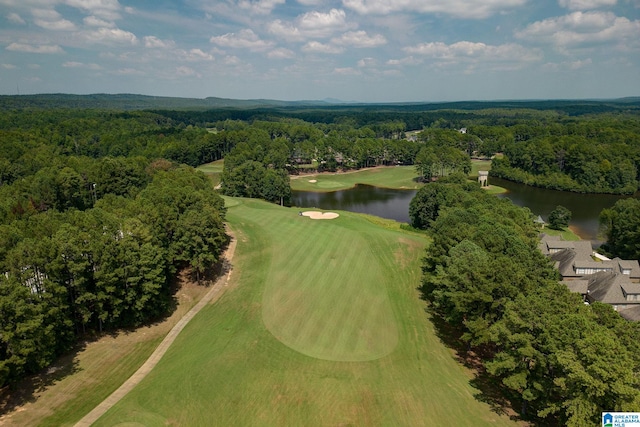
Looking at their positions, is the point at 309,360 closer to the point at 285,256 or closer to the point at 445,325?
the point at 445,325

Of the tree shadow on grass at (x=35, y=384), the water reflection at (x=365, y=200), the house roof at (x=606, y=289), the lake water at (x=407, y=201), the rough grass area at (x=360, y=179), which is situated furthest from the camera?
the rough grass area at (x=360, y=179)

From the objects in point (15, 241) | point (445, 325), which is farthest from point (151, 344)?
point (445, 325)

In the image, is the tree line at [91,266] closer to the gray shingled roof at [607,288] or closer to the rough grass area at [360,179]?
the gray shingled roof at [607,288]

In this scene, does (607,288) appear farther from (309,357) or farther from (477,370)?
(309,357)

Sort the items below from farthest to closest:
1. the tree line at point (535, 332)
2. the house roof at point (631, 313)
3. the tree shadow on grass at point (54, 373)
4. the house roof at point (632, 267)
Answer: the house roof at point (632, 267), the house roof at point (631, 313), the tree shadow on grass at point (54, 373), the tree line at point (535, 332)

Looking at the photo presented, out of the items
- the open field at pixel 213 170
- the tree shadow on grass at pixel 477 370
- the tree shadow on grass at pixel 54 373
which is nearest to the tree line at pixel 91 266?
the tree shadow on grass at pixel 54 373

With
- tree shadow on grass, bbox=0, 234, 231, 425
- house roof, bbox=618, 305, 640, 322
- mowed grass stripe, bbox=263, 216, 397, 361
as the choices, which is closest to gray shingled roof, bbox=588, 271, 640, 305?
house roof, bbox=618, 305, 640, 322
